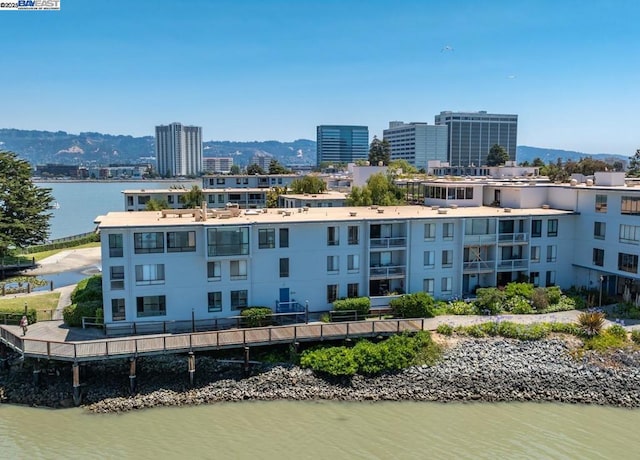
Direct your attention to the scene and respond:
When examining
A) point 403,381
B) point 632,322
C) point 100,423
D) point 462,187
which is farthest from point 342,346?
point 462,187

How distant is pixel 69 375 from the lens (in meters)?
28.4

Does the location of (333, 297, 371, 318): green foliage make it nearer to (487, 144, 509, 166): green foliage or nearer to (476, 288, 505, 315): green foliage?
(476, 288, 505, 315): green foliage

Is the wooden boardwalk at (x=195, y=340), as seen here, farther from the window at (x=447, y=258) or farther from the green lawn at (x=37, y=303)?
the window at (x=447, y=258)

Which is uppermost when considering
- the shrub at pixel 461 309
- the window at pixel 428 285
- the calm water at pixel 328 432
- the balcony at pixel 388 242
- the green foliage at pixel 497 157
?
the green foliage at pixel 497 157

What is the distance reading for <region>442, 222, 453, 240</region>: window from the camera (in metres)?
38.3

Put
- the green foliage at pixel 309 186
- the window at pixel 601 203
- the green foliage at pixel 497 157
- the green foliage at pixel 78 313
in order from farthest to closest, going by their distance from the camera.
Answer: the green foliage at pixel 497 157
the green foliage at pixel 309 186
the window at pixel 601 203
the green foliage at pixel 78 313

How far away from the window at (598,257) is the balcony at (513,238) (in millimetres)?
4689

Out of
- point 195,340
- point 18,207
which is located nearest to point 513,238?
point 195,340

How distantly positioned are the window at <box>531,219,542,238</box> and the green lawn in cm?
3239

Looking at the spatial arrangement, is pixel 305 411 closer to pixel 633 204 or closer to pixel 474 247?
pixel 474 247

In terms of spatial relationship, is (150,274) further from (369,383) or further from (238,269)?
(369,383)

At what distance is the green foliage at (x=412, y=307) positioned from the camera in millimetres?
34375

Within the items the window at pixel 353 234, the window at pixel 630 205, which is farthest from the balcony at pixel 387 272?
the window at pixel 630 205

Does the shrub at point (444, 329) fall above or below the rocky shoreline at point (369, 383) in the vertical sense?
above
